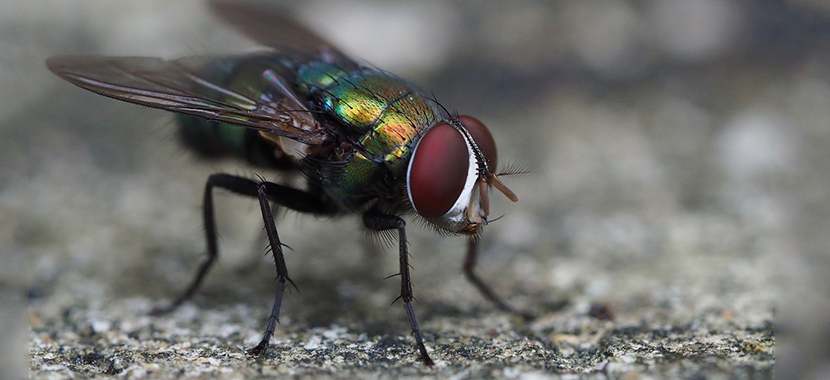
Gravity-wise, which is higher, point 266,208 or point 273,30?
point 273,30

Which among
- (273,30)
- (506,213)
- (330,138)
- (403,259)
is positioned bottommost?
(403,259)

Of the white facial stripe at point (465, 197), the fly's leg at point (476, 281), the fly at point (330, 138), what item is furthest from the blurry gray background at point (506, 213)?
the white facial stripe at point (465, 197)

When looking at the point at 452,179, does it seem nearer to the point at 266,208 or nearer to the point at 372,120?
the point at 372,120

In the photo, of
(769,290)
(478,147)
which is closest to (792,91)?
(769,290)

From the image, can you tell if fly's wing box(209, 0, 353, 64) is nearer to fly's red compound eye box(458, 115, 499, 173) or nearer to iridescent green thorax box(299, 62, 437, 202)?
iridescent green thorax box(299, 62, 437, 202)

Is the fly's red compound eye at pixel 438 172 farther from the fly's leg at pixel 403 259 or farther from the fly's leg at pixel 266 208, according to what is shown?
the fly's leg at pixel 266 208

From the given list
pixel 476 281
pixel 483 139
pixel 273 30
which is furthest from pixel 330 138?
pixel 273 30
